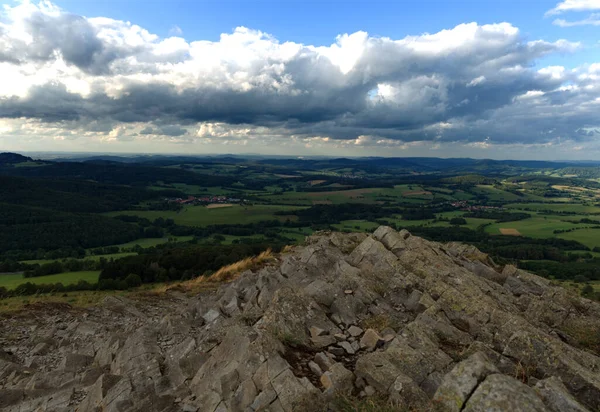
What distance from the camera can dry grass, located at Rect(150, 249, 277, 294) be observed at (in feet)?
103

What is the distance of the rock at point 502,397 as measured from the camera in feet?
25.8

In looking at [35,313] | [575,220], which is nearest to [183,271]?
[35,313]

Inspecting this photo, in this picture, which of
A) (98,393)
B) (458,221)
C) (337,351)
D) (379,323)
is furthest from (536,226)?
(98,393)

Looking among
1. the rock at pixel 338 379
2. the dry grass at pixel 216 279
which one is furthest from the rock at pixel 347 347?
the dry grass at pixel 216 279

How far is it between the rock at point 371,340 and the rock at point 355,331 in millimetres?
515

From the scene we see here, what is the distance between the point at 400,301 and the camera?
18.0m

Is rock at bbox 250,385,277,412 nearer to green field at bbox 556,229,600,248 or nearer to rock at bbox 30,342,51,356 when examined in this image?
rock at bbox 30,342,51,356

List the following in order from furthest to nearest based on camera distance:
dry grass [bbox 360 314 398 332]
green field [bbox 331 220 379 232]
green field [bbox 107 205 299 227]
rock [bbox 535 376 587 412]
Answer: green field [bbox 107 205 299 227]
green field [bbox 331 220 379 232]
dry grass [bbox 360 314 398 332]
rock [bbox 535 376 587 412]

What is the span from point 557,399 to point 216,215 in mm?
174637

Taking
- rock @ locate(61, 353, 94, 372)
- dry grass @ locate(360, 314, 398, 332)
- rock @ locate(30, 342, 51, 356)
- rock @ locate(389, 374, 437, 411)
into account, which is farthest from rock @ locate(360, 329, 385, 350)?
rock @ locate(30, 342, 51, 356)

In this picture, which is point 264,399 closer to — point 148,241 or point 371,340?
point 371,340

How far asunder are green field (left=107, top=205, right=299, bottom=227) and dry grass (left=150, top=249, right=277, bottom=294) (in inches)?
4836

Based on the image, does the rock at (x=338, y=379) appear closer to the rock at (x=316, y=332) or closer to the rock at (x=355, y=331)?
the rock at (x=316, y=332)

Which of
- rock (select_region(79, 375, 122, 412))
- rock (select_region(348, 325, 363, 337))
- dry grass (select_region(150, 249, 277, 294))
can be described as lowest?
dry grass (select_region(150, 249, 277, 294))
